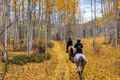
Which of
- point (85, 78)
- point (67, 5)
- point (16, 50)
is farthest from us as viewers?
point (67, 5)

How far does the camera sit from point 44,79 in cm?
2062

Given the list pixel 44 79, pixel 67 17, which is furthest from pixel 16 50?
pixel 67 17

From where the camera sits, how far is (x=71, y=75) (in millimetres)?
21891

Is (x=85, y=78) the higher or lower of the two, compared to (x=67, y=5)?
lower

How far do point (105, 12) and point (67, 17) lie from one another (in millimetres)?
8523

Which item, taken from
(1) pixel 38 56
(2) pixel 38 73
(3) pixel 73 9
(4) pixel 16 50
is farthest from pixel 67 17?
(2) pixel 38 73

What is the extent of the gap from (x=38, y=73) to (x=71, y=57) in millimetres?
2950

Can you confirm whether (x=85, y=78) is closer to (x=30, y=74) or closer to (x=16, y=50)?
(x=30, y=74)

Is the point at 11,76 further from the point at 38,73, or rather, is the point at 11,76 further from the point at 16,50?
the point at 16,50

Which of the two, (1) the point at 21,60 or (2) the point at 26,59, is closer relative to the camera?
(1) the point at 21,60

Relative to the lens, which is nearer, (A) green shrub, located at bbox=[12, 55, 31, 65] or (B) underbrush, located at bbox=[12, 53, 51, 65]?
(A) green shrub, located at bbox=[12, 55, 31, 65]

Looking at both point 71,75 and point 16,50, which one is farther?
point 16,50

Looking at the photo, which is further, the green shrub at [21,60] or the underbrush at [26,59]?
the underbrush at [26,59]

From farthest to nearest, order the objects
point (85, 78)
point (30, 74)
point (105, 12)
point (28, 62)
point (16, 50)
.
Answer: point (105, 12) → point (16, 50) → point (28, 62) → point (30, 74) → point (85, 78)
